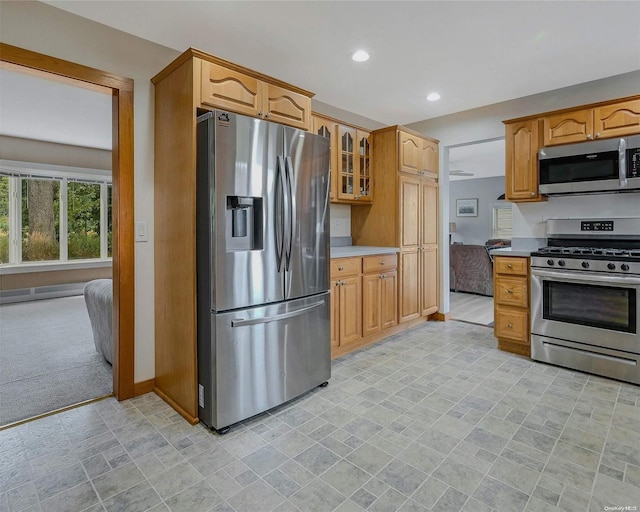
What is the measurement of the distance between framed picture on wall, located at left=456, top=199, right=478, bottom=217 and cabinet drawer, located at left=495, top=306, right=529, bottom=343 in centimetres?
751

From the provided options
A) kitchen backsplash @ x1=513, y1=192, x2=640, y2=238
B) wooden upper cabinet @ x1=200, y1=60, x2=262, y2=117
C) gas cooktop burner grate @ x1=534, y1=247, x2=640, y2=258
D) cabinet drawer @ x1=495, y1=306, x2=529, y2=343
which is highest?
wooden upper cabinet @ x1=200, y1=60, x2=262, y2=117

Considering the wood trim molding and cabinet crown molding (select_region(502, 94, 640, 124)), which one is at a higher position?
cabinet crown molding (select_region(502, 94, 640, 124))

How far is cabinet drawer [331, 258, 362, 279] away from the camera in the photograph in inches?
124

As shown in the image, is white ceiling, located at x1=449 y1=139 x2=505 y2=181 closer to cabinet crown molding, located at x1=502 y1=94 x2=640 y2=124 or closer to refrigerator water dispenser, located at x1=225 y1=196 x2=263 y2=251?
cabinet crown molding, located at x1=502 y1=94 x2=640 y2=124

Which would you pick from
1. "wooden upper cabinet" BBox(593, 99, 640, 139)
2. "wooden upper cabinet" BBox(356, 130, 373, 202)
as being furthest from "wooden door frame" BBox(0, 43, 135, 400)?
"wooden upper cabinet" BBox(593, 99, 640, 139)

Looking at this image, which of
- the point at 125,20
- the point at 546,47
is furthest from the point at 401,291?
the point at 125,20

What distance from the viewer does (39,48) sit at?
2.15 meters

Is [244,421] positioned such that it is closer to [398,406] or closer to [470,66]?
[398,406]

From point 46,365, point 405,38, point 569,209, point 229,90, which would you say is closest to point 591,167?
point 569,209

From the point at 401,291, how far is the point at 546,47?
2.43 metres

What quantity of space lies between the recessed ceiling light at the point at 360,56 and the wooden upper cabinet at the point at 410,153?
3.81ft

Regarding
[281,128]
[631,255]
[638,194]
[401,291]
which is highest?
[281,128]

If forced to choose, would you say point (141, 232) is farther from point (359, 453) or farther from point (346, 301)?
point (359, 453)

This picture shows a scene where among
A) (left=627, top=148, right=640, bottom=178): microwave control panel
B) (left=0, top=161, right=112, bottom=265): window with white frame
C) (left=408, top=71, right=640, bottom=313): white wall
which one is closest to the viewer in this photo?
(left=627, top=148, right=640, bottom=178): microwave control panel
